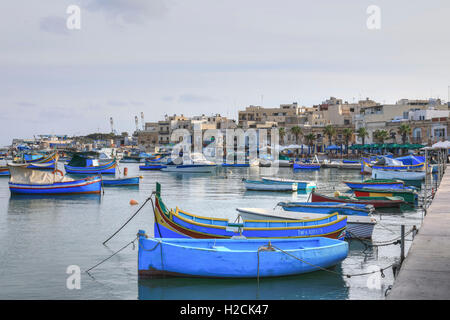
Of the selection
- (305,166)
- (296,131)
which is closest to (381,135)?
(305,166)

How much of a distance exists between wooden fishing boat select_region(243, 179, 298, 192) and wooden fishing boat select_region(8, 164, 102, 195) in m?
14.1

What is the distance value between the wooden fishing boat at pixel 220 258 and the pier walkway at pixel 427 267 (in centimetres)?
379

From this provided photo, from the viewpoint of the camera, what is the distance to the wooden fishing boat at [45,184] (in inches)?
1708

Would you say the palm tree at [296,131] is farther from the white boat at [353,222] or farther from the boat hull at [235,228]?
the boat hull at [235,228]

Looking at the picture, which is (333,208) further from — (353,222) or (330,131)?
(330,131)

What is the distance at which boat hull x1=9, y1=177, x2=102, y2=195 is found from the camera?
43.3 m

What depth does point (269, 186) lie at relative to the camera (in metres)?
48.2

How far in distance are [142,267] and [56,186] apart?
29058 millimetres

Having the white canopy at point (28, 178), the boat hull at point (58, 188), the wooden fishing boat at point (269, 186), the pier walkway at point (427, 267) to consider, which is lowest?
the wooden fishing boat at point (269, 186)

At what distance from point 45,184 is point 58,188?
3.70ft

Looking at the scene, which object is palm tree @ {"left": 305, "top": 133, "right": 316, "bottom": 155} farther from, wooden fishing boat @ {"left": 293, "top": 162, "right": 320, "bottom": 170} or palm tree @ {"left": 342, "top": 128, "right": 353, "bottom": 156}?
wooden fishing boat @ {"left": 293, "top": 162, "right": 320, "bottom": 170}

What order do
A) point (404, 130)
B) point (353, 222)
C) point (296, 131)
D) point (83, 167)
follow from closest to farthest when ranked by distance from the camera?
point (353, 222) < point (83, 167) < point (404, 130) < point (296, 131)

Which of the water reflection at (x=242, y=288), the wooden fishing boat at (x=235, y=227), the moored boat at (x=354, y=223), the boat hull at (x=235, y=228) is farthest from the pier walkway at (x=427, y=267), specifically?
the moored boat at (x=354, y=223)
